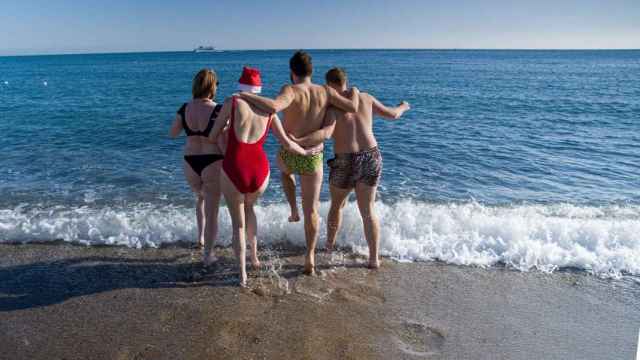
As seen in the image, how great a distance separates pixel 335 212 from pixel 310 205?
544 mm

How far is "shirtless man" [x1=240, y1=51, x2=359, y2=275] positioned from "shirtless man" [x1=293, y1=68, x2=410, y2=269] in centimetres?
11

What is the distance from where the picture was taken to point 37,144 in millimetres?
12148

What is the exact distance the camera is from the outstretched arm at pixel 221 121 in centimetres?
392

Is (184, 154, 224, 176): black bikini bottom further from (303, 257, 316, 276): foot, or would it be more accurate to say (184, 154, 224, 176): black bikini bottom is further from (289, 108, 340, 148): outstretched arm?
(303, 257, 316, 276): foot

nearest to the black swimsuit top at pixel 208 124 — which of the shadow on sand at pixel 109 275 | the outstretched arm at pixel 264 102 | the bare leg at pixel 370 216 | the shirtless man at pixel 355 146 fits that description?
the outstretched arm at pixel 264 102

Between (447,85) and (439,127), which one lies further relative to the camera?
(447,85)

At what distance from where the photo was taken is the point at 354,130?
4.48 metres

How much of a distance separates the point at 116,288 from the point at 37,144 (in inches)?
389

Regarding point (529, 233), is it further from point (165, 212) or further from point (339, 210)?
point (165, 212)

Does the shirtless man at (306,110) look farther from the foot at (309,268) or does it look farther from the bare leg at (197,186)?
the bare leg at (197,186)

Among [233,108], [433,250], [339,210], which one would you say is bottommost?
[433,250]

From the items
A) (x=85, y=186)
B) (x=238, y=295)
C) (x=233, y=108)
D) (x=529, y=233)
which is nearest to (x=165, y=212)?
(x=85, y=186)

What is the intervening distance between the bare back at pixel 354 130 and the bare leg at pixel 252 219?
857 mm

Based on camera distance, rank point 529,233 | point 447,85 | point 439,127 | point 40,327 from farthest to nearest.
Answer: point 447,85, point 439,127, point 529,233, point 40,327
